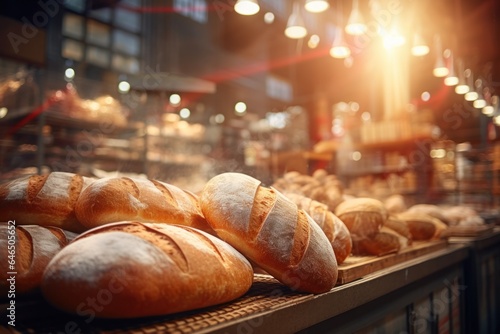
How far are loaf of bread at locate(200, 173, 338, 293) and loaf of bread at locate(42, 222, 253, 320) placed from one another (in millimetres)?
144

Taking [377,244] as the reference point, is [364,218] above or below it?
above

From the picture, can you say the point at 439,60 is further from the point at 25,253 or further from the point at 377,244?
the point at 25,253

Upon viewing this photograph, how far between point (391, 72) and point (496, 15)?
1854mm

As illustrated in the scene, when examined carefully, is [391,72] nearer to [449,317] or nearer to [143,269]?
[449,317]

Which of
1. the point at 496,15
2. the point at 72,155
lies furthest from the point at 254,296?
the point at 496,15

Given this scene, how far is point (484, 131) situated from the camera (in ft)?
30.9

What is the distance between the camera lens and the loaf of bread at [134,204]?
1158 millimetres

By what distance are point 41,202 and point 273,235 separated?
75cm

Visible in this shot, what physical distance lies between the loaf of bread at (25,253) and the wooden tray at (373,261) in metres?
0.92

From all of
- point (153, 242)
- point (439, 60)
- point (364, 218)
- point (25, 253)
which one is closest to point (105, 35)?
point (439, 60)

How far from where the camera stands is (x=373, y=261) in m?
1.58

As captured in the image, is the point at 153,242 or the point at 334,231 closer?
the point at 153,242

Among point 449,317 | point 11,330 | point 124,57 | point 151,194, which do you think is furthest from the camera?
point 124,57

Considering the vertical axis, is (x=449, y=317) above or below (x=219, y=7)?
below
